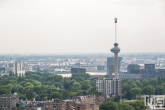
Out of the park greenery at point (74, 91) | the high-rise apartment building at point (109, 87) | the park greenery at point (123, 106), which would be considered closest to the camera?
the park greenery at point (123, 106)

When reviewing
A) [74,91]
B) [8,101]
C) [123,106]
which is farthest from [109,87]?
[123,106]

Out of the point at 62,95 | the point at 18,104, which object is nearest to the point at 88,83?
the point at 62,95

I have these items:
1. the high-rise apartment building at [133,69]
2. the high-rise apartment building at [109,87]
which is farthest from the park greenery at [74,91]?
the high-rise apartment building at [133,69]

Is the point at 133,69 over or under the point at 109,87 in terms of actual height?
over

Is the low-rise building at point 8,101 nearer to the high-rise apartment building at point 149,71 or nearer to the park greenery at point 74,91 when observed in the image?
the park greenery at point 74,91

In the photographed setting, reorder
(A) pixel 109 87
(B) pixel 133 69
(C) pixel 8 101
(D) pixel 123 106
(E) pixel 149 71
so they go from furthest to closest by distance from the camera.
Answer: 1. (B) pixel 133 69
2. (E) pixel 149 71
3. (A) pixel 109 87
4. (C) pixel 8 101
5. (D) pixel 123 106

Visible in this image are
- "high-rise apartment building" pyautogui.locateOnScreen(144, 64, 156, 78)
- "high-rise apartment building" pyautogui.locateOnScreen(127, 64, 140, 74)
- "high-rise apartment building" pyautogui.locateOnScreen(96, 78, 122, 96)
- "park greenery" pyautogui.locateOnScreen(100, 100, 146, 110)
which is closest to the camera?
"park greenery" pyautogui.locateOnScreen(100, 100, 146, 110)

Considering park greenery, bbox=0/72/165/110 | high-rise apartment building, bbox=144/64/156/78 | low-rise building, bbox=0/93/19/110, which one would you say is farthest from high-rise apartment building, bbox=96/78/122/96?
high-rise apartment building, bbox=144/64/156/78

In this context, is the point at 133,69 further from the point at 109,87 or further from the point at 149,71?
the point at 109,87

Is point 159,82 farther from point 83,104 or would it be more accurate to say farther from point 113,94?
point 83,104

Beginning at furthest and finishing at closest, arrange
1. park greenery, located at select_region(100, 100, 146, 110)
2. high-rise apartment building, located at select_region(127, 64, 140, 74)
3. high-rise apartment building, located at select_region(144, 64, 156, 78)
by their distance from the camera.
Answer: high-rise apartment building, located at select_region(127, 64, 140, 74), high-rise apartment building, located at select_region(144, 64, 156, 78), park greenery, located at select_region(100, 100, 146, 110)

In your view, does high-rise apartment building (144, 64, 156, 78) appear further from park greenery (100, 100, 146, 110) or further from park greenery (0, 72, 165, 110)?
park greenery (100, 100, 146, 110)
